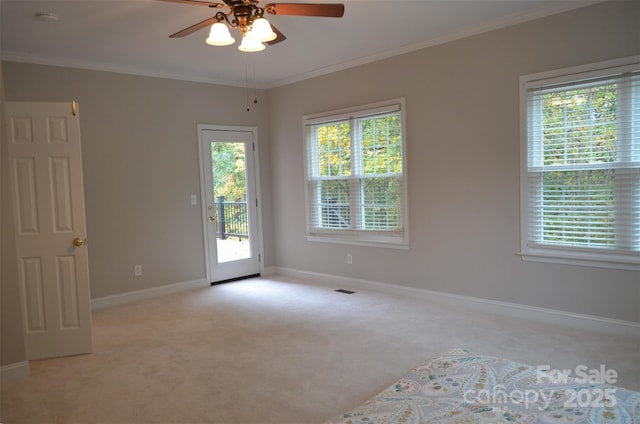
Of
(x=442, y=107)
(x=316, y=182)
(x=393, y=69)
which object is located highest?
(x=393, y=69)

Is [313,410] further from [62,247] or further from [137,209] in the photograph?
[137,209]

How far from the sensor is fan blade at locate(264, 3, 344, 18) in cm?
287

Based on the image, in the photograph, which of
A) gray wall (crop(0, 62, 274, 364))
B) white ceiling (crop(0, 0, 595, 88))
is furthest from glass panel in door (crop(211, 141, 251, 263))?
white ceiling (crop(0, 0, 595, 88))

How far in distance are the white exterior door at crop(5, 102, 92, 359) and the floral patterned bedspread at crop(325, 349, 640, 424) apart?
263 cm

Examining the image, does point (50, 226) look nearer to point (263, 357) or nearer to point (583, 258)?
point (263, 357)

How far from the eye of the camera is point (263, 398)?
2867 mm

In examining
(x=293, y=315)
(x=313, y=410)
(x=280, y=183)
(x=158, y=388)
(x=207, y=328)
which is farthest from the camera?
(x=280, y=183)

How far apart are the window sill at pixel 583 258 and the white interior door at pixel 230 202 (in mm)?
3676

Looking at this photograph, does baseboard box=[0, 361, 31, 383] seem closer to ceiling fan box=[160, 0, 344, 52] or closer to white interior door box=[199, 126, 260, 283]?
ceiling fan box=[160, 0, 344, 52]

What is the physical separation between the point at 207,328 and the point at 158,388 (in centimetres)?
123

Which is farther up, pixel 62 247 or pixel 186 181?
pixel 186 181

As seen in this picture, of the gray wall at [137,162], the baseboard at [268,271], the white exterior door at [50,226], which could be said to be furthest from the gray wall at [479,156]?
the white exterior door at [50,226]

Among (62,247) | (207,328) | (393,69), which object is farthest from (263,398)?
(393,69)

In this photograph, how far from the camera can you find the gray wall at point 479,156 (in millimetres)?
3732
